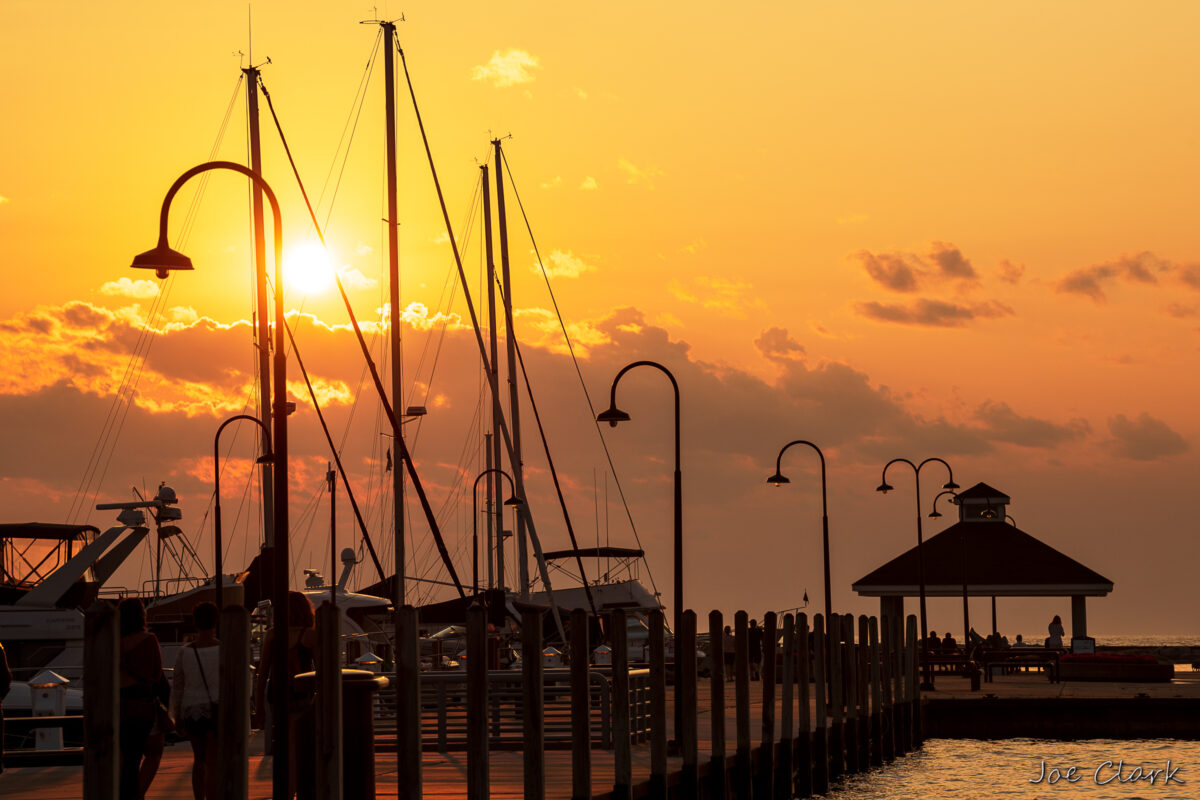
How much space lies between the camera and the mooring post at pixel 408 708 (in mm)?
11852

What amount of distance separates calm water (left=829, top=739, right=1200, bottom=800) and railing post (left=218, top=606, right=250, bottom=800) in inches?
739

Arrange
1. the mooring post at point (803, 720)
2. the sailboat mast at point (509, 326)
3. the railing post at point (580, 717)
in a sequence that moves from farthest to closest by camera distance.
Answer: the sailboat mast at point (509, 326) < the mooring post at point (803, 720) < the railing post at point (580, 717)

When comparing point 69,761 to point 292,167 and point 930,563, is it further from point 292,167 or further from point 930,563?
point 930,563

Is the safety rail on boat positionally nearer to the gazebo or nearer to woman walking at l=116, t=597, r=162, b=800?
woman walking at l=116, t=597, r=162, b=800

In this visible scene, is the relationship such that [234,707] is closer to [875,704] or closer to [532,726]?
[532,726]

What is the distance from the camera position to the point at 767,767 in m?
22.9

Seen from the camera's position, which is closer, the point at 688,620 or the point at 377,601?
the point at 688,620

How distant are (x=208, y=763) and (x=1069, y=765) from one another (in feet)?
83.8

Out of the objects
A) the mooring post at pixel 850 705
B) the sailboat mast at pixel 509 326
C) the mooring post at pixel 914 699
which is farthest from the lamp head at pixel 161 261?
the sailboat mast at pixel 509 326

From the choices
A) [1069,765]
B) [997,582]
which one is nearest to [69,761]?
[1069,765]

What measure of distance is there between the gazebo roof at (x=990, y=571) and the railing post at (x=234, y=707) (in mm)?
54021

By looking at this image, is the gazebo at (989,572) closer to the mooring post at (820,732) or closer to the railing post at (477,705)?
the mooring post at (820,732)

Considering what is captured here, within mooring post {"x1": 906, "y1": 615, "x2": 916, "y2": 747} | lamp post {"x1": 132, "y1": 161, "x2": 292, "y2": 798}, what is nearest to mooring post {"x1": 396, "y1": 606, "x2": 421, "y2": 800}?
lamp post {"x1": 132, "y1": 161, "x2": 292, "y2": 798}

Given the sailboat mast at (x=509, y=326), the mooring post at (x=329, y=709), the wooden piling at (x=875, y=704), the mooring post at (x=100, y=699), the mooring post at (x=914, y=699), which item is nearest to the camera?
the mooring post at (x=100, y=699)
